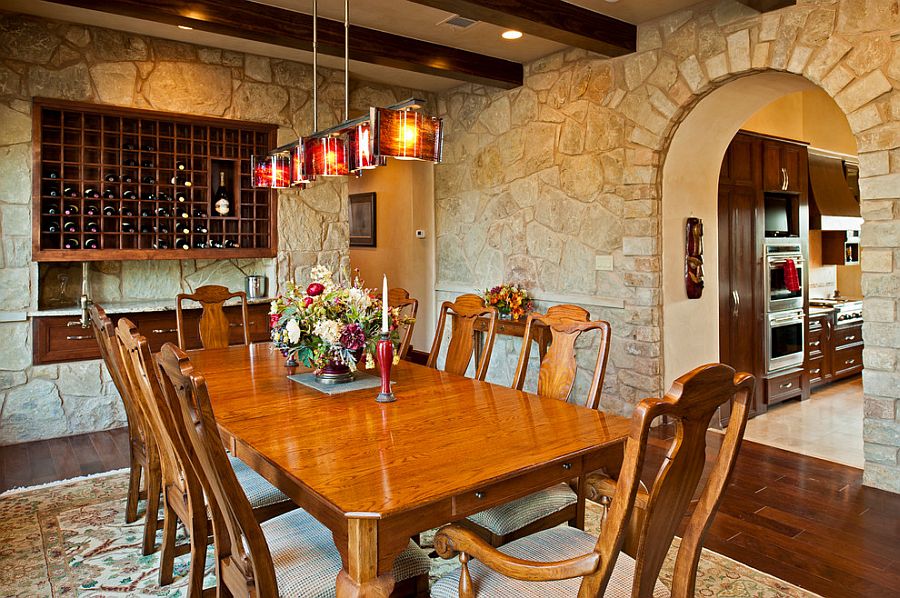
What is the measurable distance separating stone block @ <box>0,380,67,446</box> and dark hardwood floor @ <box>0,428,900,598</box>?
0.09 metres

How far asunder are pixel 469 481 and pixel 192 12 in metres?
3.52

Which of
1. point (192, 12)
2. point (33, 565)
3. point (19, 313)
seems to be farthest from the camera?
point (19, 313)

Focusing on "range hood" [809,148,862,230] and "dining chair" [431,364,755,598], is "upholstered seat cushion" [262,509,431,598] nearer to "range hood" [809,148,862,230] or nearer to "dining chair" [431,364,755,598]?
"dining chair" [431,364,755,598]

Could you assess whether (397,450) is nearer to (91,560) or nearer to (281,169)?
(91,560)

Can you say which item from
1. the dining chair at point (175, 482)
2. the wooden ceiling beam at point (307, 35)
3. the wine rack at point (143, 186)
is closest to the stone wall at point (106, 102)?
the wine rack at point (143, 186)

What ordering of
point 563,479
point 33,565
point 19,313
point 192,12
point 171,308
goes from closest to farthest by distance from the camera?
1. point 563,479
2. point 33,565
3. point 192,12
4. point 19,313
5. point 171,308

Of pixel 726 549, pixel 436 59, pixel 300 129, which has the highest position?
pixel 436 59

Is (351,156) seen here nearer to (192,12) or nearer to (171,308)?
(192,12)

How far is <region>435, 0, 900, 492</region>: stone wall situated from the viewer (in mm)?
3354

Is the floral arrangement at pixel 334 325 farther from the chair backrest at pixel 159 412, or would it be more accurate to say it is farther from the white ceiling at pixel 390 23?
the white ceiling at pixel 390 23

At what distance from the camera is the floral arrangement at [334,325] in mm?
2564

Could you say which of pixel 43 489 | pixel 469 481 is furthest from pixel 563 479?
pixel 43 489

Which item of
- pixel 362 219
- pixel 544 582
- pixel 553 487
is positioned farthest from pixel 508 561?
pixel 362 219

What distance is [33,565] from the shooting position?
2.66 m
